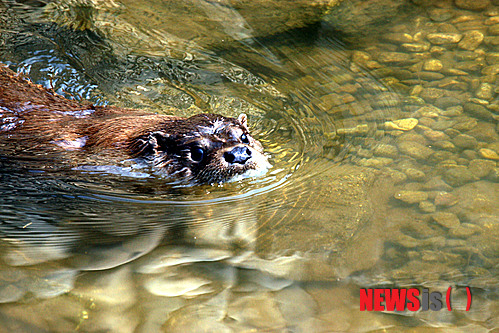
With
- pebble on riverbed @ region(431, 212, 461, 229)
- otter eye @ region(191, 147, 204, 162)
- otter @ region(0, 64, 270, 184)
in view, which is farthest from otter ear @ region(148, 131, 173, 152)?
pebble on riverbed @ region(431, 212, 461, 229)

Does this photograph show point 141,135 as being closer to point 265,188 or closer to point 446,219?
point 265,188

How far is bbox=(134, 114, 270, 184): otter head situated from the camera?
181 inches

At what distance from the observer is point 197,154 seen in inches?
183

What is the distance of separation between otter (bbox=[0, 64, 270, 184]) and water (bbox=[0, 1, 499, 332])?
161 mm

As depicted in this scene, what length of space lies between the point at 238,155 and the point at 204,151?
308mm

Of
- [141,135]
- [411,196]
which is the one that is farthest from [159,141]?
[411,196]

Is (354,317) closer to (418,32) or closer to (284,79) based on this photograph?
(284,79)

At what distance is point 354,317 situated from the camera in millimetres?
3098

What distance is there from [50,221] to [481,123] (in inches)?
162

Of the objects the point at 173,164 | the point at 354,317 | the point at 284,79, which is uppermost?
the point at 284,79

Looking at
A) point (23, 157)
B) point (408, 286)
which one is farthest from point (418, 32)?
point (23, 157)

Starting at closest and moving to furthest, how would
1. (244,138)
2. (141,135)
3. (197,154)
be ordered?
(197,154) → (244,138) → (141,135)

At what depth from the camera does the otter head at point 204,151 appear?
181 inches

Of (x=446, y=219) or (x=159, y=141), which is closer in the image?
(x=446, y=219)
